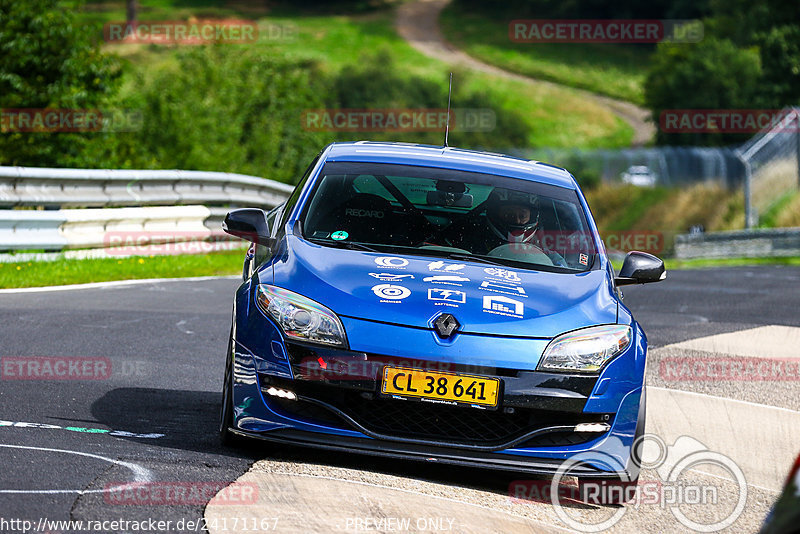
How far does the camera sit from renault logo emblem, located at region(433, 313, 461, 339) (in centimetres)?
528

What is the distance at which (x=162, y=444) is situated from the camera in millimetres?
5695

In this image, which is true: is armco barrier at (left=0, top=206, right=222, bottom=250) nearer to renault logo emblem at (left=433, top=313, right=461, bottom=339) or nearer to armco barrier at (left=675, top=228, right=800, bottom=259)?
renault logo emblem at (left=433, top=313, right=461, bottom=339)

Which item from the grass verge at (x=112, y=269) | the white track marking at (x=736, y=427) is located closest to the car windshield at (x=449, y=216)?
the white track marking at (x=736, y=427)

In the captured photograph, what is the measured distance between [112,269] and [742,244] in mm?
19012

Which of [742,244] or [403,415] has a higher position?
[403,415]

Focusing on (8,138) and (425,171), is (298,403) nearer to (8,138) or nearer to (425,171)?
(425,171)

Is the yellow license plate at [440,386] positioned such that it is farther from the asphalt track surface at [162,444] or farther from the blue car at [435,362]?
the asphalt track surface at [162,444]

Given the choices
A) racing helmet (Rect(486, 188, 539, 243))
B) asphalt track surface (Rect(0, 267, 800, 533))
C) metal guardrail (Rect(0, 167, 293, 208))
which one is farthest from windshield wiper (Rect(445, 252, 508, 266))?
metal guardrail (Rect(0, 167, 293, 208))

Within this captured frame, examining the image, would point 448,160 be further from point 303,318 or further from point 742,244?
point 742,244

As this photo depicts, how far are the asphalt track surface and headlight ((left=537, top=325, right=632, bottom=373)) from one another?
2.02 feet

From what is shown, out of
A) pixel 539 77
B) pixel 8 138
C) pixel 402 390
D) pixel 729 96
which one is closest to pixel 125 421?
pixel 402 390

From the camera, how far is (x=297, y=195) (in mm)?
6715

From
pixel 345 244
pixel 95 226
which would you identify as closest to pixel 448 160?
pixel 345 244

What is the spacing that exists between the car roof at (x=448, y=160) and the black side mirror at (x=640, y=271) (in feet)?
2.30
